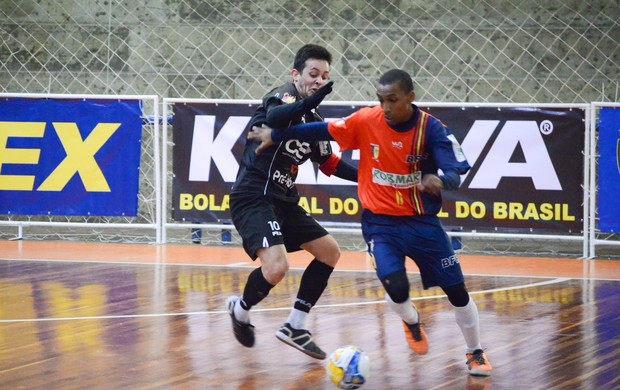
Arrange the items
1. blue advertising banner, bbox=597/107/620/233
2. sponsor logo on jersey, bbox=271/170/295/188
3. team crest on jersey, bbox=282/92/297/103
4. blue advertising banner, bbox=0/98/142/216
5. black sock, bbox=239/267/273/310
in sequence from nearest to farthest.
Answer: team crest on jersey, bbox=282/92/297/103 < black sock, bbox=239/267/273/310 < sponsor logo on jersey, bbox=271/170/295/188 < blue advertising banner, bbox=597/107/620/233 < blue advertising banner, bbox=0/98/142/216

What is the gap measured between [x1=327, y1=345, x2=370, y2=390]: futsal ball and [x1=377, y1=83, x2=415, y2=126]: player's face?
1.26 meters

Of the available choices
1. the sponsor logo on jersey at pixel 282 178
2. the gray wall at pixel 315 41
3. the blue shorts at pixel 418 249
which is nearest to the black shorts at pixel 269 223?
the sponsor logo on jersey at pixel 282 178

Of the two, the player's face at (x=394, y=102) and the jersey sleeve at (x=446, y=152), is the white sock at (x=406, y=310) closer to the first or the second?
the jersey sleeve at (x=446, y=152)

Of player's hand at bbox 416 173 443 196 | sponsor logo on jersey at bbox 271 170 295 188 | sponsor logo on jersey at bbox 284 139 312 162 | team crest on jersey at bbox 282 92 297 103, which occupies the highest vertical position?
team crest on jersey at bbox 282 92 297 103

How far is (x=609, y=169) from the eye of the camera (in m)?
11.0

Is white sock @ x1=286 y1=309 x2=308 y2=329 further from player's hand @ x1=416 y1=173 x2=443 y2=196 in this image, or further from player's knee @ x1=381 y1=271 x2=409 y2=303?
player's hand @ x1=416 y1=173 x2=443 y2=196

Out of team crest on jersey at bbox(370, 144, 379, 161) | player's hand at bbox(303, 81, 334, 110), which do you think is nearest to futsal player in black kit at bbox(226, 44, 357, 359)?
player's hand at bbox(303, 81, 334, 110)

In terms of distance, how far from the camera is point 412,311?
5.75 m

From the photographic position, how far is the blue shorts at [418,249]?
18.2 ft

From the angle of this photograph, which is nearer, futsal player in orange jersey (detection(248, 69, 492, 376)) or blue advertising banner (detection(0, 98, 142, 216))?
futsal player in orange jersey (detection(248, 69, 492, 376))

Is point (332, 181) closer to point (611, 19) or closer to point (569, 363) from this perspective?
point (611, 19)

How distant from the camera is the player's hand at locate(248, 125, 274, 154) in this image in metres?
5.88

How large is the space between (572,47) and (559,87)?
0.51 m

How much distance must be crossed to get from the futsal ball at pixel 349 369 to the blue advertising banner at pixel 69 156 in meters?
7.28
